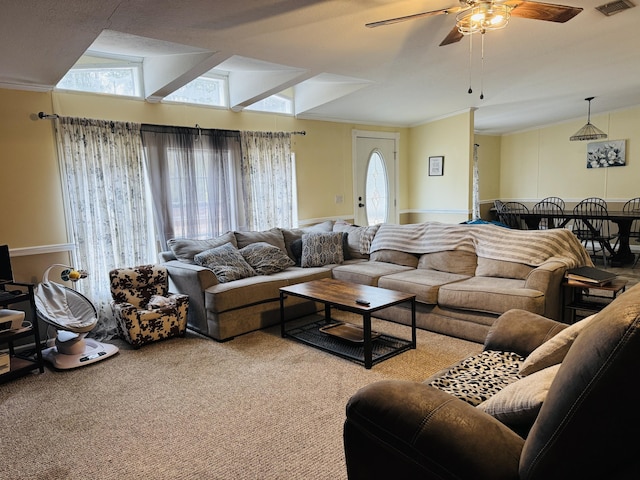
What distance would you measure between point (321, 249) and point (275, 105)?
2122 mm

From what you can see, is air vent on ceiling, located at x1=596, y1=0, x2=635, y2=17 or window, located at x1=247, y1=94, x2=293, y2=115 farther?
window, located at x1=247, y1=94, x2=293, y2=115

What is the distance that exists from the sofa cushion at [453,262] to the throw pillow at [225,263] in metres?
1.84

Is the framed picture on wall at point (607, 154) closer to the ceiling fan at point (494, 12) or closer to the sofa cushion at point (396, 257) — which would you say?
the sofa cushion at point (396, 257)

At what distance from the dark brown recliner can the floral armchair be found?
2797mm

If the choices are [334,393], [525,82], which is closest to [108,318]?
[334,393]

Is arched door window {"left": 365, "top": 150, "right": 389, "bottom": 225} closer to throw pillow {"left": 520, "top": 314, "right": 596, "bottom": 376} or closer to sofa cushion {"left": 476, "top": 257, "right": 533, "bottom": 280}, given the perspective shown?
sofa cushion {"left": 476, "top": 257, "right": 533, "bottom": 280}

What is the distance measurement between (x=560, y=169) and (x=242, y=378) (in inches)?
321

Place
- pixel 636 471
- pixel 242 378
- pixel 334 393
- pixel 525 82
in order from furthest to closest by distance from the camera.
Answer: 1. pixel 525 82
2. pixel 242 378
3. pixel 334 393
4. pixel 636 471

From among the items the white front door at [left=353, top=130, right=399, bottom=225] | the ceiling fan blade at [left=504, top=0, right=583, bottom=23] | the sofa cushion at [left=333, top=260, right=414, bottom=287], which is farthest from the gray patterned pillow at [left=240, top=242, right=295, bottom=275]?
the ceiling fan blade at [left=504, top=0, right=583, bottom=23]

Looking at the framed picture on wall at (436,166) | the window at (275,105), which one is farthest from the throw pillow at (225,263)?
the framed picture on wall at (436,166)

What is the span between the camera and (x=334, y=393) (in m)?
2.73

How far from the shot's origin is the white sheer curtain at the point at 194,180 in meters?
4.45

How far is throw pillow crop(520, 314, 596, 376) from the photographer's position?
1.52 m

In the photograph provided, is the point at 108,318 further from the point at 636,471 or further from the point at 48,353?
the point at 636,471
